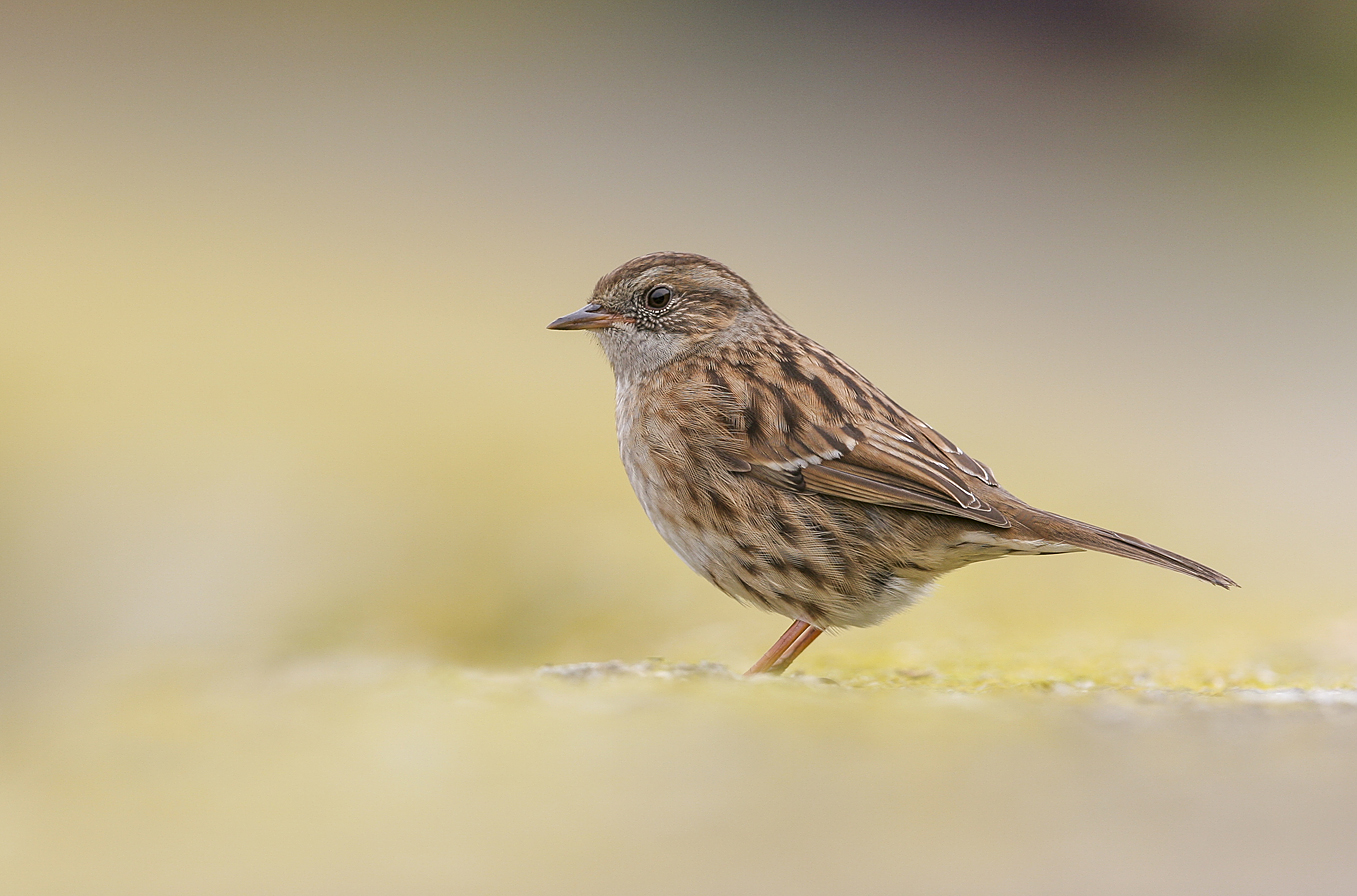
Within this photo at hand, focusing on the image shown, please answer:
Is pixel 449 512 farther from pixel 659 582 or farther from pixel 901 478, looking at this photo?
pixel 901 478

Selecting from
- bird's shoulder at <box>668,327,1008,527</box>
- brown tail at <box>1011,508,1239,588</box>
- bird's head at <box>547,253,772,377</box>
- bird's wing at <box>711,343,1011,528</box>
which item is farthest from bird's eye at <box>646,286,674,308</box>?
brown tail at <box>1011,508,1239,588</box>

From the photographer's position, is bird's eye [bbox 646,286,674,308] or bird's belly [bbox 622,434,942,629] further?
bird's eye [bbox 646,286,674,308]

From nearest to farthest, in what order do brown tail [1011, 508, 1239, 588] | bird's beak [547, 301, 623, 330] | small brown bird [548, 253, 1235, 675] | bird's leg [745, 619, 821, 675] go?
brown tail [1011, 508, 1239, 588]
small brown bird [548, 253, 1235, 675]
bird's leg [745, 619, 821, 675]
bird's beak [547, 301, 623, 330]

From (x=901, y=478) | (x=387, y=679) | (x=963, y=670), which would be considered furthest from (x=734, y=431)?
(x=387, y=679)

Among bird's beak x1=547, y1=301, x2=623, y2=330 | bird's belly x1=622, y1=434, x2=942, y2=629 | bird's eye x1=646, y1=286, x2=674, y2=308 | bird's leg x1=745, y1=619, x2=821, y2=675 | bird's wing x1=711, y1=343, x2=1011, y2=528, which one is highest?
bird's eye x1=646, y1=286, x2=674, y2=308

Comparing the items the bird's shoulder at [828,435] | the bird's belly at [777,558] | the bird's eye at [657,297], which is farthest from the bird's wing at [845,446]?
the bird's eye at [657,297]

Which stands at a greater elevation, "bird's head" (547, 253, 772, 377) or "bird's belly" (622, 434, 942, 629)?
"bird's head" (547, 253, 772, 377)

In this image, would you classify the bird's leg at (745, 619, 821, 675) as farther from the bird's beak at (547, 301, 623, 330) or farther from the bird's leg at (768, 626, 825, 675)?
the bird's beak at (547, 301, 623, 330)

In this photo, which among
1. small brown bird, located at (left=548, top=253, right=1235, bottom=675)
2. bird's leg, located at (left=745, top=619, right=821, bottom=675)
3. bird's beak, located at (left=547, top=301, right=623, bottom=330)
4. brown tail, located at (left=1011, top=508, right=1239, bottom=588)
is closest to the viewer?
brown tail, located at (left=1011, top=508, right=1239, bottom=588)
